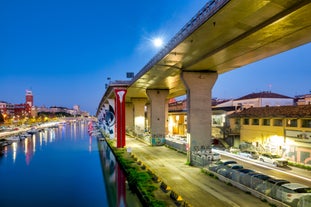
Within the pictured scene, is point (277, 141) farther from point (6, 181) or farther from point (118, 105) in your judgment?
point (6, 181)

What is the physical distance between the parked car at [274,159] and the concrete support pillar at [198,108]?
644cm

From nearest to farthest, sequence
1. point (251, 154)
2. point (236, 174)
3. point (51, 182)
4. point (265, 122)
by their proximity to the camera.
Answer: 1. point (236, 174)
2. point (51, 182)
3. point (251, 154)
4. point (265, 122)

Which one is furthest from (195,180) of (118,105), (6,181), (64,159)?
(64,159)

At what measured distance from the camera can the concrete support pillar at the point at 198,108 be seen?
28.7 metres

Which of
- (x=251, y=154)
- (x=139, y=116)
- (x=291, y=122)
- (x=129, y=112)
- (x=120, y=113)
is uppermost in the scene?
(x=129, y=112)

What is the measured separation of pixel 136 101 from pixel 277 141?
4190 cm

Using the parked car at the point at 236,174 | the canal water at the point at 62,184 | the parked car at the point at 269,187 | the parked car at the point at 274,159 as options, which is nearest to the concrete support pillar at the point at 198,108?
the parked car at the point at 274,159

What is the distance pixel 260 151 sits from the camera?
113 feet

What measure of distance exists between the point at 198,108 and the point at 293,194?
1533 centimetres

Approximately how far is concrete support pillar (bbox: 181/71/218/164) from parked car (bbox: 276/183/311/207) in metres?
13.5

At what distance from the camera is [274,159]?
28.5 meters

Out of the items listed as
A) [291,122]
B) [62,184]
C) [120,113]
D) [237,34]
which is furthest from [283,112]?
[62,184]

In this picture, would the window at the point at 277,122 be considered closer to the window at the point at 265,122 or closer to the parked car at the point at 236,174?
the window at the point at 265,122

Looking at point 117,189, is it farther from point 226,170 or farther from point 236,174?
point 236,174
